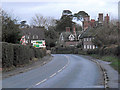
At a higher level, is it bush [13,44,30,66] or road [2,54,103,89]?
bush [13,44,30,66]

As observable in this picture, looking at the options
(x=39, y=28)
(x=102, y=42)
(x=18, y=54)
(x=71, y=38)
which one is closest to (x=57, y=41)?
(x=71, y=38)

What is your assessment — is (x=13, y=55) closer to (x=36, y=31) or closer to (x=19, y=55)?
(x=19, y=55)

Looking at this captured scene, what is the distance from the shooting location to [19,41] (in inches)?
1494

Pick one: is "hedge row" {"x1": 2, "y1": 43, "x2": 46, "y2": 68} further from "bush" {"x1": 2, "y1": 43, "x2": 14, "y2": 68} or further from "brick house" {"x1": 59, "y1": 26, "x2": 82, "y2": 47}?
"brick house" {"x1": 59, "y1": 26, "x2": 82, "y2": 47}

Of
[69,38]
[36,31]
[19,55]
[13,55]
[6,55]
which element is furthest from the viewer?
[69,38]

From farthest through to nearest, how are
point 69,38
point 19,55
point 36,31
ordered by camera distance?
point 69,38 → point 36,31 → point 19,55

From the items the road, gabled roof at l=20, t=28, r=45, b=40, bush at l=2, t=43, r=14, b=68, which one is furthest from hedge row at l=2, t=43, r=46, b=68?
gabled roof at l=20, t=28, r=45, b=40

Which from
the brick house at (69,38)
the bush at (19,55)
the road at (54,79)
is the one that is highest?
the brick house at (69,38)

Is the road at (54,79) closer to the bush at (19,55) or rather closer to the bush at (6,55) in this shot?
the bush at (6,55)

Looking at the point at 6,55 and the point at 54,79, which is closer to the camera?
the point at 54,79

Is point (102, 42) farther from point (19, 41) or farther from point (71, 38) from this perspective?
point (71, 38)

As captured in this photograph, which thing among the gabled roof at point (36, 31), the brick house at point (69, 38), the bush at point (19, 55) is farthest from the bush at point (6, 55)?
the brick house at point (69, 38)

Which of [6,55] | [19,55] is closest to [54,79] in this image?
[6,55]

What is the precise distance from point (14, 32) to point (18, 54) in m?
7.75
